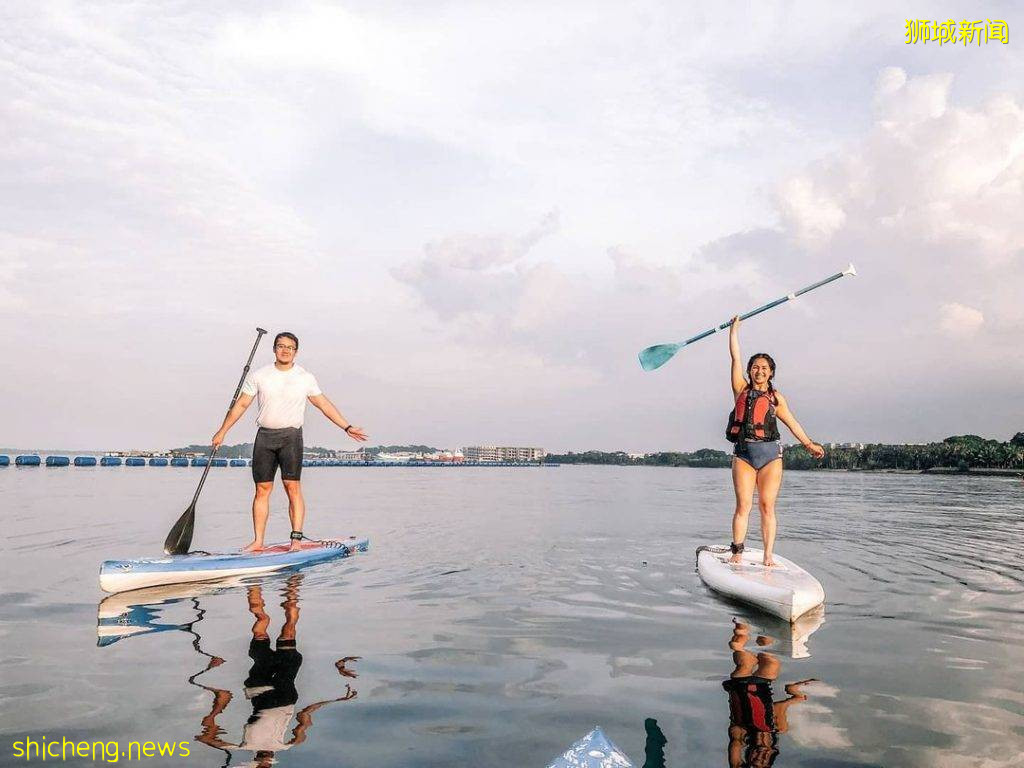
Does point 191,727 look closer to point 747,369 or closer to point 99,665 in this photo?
point 99,665

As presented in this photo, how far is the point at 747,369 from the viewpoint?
8.83 metres

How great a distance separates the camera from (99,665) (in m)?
5.23

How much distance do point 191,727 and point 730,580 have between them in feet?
20.0

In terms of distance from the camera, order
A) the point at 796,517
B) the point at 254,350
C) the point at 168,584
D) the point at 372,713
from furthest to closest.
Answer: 1. the point at 796,517
2. the point at 254,350
3. the point at 168,584
4. the point at 372,713

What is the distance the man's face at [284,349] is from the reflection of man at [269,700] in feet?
13.3

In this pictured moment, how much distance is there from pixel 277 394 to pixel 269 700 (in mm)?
5591

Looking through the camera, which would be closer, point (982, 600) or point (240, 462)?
point (982, 600)

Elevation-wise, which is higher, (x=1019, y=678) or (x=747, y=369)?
(x=747, y=369)

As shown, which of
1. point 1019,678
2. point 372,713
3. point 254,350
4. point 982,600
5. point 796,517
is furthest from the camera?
point 796,517

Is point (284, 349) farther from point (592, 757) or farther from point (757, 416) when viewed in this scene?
point (592, 757)

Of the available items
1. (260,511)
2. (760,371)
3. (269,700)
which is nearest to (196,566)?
(260,511)

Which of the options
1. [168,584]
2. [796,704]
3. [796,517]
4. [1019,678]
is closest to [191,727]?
[796,704]

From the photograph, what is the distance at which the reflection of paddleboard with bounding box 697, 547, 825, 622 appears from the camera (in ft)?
22.1

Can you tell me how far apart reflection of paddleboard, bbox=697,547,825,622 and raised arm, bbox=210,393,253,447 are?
690 cm
